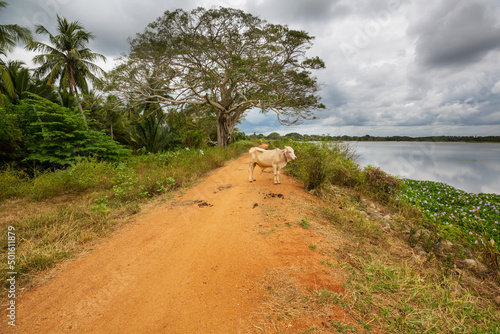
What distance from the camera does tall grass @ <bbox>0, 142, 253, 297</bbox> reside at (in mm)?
2467

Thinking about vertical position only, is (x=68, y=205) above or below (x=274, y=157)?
below

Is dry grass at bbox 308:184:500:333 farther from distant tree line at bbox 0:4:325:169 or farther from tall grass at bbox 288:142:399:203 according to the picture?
distant tree line at bbox 0:4:325:169

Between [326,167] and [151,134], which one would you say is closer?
[326,167]

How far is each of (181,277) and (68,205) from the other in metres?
3.69

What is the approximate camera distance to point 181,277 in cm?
210

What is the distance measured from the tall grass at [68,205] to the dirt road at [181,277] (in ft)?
1.15

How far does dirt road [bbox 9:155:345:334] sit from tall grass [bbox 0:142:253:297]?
35 centimetres

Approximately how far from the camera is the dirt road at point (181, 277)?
158cm

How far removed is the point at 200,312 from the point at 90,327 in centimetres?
88

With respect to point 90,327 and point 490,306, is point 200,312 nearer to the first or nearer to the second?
point 90,327

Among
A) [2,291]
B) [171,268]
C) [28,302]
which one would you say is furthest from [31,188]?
[171,268]

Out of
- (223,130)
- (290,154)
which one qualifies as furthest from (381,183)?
(223,130)

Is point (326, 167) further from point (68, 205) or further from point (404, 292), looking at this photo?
point (68, 205)

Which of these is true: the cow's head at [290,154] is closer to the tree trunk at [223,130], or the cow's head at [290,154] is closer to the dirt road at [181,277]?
the dirt road at [181,277]
